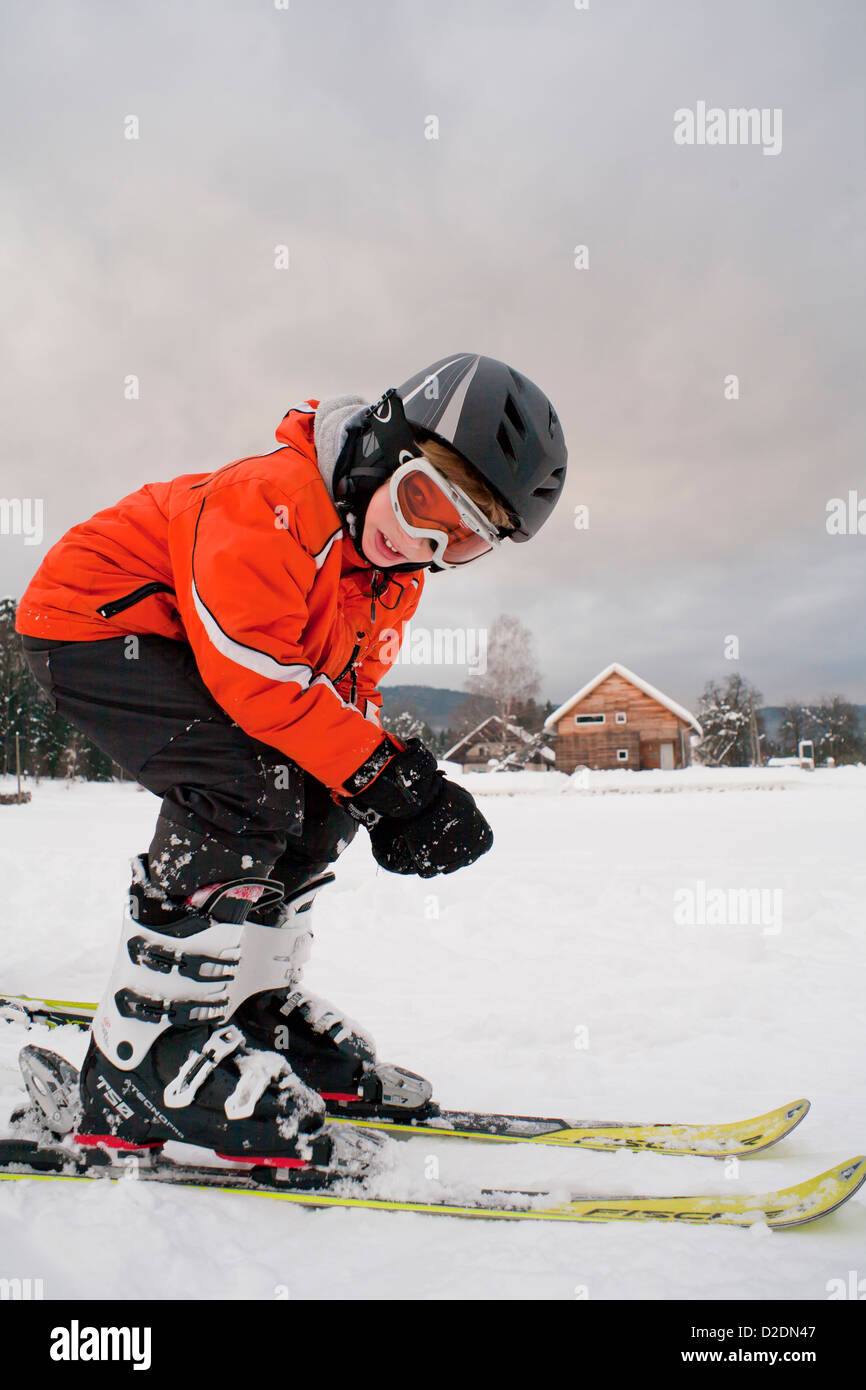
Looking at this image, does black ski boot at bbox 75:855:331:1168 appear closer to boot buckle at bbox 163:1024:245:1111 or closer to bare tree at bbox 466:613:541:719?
boot buckle at bbox 163:1024:245:1111

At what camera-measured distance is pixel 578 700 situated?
35562mm

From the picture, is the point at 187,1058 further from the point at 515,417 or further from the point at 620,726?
the point at 620,726

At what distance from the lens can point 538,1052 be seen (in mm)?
2553

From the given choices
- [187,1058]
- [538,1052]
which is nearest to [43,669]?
[187,1058]

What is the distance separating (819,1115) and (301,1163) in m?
1.39

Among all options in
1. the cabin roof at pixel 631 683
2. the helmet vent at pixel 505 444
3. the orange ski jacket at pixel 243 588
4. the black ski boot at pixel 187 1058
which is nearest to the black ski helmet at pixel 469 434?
the helmet vent at pixel 505 444

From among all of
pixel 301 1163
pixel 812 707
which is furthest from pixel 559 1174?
pixel 812 707

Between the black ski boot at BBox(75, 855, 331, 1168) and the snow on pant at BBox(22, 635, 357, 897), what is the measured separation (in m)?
0.08

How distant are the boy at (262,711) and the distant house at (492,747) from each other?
3507 centimetres

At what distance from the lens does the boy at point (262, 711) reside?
5.44 feet

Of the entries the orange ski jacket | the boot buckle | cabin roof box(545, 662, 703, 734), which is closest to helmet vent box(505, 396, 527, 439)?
the orange ski jacket

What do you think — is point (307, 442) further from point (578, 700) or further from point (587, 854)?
point (578, 700)

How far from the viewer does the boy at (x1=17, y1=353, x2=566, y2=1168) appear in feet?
5.44
